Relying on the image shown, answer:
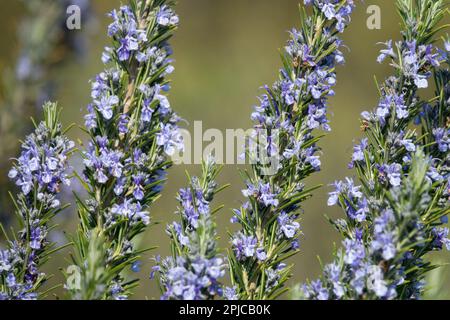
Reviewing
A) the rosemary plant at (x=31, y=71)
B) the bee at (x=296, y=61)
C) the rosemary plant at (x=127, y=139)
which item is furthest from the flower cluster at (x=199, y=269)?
the rosemary plant at (x=31, y=71)

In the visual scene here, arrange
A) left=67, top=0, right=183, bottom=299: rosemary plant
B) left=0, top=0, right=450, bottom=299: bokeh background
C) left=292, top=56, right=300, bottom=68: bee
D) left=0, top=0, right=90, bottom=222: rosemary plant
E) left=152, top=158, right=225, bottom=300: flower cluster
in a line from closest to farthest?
left=152, top=158, right=225, bottom=300: flower cluster → left=67, top=0, right=183, bottom=299: rosemary plant → left=292, top=56, right=300, bottom=68: bee → left=0, top=0, right=90, bottom=222: rosemary plant → left=0, top=0, right=450, bottom=299: bokeh background

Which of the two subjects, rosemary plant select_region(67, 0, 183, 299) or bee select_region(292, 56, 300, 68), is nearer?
rosemary plant select_region(67, 0, 183, 299)

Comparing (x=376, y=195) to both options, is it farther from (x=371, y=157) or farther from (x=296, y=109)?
(x=296, y=109)

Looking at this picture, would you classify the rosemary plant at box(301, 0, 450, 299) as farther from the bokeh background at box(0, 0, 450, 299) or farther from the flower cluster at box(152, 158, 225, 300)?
the bokeh background at box(0, 0, 450, 299)

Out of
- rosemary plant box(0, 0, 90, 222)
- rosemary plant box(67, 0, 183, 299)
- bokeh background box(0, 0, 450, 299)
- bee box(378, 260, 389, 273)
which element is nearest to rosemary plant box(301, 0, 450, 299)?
bee box(378, 260, 389, 273)

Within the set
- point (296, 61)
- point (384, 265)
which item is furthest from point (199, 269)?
point (296, 61)

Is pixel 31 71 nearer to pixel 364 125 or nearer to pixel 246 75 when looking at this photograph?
pixel 364 125
